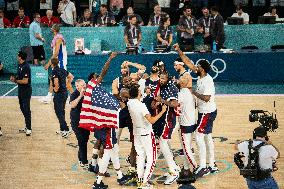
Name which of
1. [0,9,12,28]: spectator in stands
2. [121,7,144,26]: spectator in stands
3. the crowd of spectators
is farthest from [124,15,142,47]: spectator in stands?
[0,9,12,28]: spectator in stands

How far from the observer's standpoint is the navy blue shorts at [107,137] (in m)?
12.0

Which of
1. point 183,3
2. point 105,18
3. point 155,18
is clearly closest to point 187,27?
point 155,18

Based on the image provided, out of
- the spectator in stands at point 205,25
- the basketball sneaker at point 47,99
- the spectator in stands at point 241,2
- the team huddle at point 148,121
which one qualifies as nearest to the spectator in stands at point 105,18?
the spectator in stands at point 205,25

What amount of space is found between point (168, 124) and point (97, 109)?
1.31 m

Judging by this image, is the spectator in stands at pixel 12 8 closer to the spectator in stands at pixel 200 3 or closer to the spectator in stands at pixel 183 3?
the spectator in stands at pixel 183 3

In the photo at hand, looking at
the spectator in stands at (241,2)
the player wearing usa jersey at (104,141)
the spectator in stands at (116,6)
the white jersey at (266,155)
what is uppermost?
the spectator in stands at (241,2)

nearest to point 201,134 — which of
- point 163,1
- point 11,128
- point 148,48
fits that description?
point 11,128

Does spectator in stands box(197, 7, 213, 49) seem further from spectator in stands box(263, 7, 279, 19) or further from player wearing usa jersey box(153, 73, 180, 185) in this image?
player wearing usa jersey box(153, 73, 180, 185)

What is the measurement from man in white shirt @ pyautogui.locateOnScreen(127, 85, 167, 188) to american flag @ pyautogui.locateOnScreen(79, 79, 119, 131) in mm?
553

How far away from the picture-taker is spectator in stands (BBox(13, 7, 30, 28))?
2455 cm

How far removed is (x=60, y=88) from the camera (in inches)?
603

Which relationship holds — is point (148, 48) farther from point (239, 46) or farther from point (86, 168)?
point (86, 168)

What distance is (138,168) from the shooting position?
11852 millimetres

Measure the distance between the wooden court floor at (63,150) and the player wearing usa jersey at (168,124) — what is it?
1.25 ft
